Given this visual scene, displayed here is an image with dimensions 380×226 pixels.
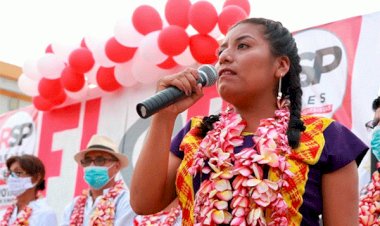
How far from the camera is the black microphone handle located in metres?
1.78

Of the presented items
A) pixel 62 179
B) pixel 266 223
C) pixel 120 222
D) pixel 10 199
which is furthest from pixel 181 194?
pixel 10 199

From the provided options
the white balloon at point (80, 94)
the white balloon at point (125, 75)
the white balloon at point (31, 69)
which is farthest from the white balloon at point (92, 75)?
the white balloon at point (31, 69)

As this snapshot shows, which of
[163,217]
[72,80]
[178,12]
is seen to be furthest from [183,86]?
[72,80]

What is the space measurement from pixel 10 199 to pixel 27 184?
246 cm

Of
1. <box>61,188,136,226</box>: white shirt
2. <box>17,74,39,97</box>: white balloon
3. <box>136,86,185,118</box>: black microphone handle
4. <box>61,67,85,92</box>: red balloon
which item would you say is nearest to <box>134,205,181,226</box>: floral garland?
<box>61,188,136,226</box>: white shirt

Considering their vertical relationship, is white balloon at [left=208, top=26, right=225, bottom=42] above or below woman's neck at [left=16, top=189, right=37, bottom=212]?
above

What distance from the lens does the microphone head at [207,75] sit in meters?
2.00

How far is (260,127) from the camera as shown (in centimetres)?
198

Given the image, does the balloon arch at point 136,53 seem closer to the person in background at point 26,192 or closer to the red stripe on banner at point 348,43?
the red stripe on banner at point 348,43

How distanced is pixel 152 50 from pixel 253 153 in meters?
4.40

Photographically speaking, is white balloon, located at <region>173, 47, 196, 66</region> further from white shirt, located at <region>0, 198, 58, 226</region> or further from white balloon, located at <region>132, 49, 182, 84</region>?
white shirt, located at <region>0, 198, 58, 226</region>

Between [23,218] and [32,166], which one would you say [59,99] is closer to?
[32,166]

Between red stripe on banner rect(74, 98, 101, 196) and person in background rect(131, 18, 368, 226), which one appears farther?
red stripe on banner rect(74, 98, 101, 196)

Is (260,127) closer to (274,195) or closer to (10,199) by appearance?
(274,195)
